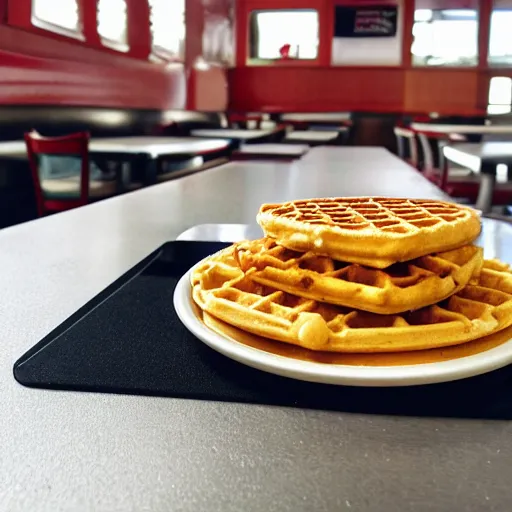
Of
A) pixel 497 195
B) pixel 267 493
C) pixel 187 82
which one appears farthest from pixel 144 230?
pixel 187 82

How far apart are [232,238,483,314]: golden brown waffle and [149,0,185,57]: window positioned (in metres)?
7.17

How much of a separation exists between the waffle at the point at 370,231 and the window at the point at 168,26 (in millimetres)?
7063

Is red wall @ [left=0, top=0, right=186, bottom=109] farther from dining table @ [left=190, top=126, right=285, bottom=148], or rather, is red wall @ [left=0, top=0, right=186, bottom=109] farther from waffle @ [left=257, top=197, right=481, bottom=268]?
waffle @ [left=257, top=197, right=481, bottom=268]

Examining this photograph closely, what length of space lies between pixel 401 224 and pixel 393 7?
34.2 feet

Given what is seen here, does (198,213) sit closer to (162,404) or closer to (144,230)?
(144,230)

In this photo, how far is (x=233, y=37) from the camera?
34.2 ft

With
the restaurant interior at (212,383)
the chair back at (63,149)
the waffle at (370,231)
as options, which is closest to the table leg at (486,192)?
the restaurant interior at (212,383)

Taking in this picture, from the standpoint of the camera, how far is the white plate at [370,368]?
0.41 meters

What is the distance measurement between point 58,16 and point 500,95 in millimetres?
7932

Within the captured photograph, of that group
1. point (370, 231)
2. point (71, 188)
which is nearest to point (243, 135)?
point (71, 188)

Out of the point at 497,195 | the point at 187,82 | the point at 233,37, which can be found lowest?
the point at 497,195

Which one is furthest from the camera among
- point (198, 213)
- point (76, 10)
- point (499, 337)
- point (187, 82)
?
point (187, 82)

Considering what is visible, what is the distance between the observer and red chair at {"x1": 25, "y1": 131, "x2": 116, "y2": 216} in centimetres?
323

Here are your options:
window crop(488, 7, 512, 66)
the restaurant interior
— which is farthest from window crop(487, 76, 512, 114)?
the restaurant interior
